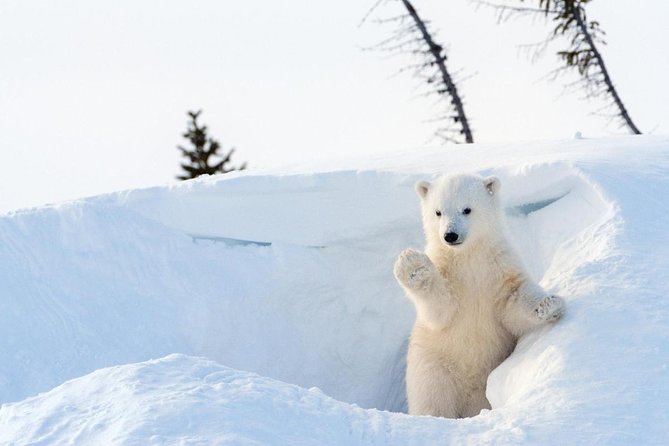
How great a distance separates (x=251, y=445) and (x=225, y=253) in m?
3.73

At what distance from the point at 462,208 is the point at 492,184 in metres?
0.33

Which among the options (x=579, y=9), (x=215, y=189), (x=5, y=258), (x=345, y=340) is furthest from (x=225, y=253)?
(x=579, y=9)

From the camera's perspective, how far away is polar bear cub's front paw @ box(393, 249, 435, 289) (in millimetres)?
4672

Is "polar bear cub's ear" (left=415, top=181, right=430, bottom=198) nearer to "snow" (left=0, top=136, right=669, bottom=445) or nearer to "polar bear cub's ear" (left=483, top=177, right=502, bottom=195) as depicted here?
"polar bear cub's ear" (left=483, top=177, right=502, bottom=195)

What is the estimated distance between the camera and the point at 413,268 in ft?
15.4

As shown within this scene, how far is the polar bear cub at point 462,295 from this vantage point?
15.6 ft

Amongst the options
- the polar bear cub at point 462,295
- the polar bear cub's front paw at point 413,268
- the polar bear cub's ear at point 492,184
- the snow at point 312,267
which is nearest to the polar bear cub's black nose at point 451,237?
the polar bear cub at point 462,295

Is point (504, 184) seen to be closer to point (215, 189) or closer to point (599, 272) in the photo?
point (599, 272)

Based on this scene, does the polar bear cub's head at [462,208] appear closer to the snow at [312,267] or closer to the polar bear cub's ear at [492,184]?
the polar bear cub's ear at [492,184]

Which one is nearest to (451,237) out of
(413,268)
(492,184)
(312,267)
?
(413,268)

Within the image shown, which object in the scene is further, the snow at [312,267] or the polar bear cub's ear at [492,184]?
the polar bear cub's ear at [492,184]

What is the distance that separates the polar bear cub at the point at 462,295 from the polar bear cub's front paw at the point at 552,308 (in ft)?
0.47

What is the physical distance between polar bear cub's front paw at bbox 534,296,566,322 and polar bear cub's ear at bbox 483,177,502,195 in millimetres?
867

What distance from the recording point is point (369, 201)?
6.51 metres
